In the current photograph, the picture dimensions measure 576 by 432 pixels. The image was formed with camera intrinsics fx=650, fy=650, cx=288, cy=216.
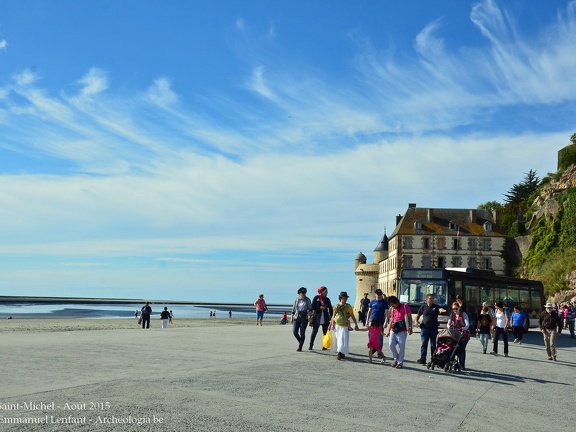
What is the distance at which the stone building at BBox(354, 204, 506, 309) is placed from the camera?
87938 millimetres

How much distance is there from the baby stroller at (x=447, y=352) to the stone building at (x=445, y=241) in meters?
71.5

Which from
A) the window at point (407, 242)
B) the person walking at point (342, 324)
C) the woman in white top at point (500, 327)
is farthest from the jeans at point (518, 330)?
the window at point (407, 242)

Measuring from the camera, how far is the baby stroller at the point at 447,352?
1573 cm

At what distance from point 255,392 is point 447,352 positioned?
6594 millimetres

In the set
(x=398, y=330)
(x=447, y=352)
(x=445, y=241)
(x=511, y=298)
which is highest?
(x=445, y=241)

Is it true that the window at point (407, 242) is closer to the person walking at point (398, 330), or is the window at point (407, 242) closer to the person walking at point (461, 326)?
the person walking at point (461, 326)

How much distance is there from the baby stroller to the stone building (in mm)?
71542

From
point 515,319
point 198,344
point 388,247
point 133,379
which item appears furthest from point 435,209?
point 133,379

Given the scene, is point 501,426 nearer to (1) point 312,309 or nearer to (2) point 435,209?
(1) point 312,309

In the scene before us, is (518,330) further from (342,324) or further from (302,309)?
(342,324)

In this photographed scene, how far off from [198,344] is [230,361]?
17.1 ft

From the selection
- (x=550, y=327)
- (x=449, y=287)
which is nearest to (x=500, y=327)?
(x=550, y=327)

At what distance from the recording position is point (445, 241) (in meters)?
88.5

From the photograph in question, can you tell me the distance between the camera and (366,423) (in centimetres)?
900
